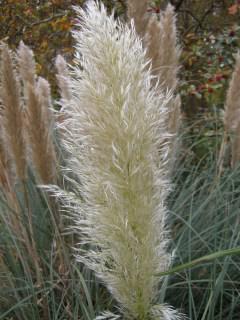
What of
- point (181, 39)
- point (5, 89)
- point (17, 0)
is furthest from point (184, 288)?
point (17, 0)

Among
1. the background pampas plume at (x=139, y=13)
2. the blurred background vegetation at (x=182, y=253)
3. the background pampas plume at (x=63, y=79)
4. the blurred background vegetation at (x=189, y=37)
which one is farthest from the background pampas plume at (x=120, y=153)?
the blurred background vegetation at (x=189, y=37)

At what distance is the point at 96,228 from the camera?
52.7 inches

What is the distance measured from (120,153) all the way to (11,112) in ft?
2.60

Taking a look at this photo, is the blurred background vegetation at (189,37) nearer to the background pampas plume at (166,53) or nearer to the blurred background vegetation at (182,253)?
the blurred background vegetation at (182,253)

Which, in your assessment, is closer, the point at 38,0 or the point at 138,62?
the point at 138,62

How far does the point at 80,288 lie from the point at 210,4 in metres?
4.37

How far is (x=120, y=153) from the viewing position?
4.01 feet

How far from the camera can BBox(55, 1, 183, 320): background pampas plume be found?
4.00ft

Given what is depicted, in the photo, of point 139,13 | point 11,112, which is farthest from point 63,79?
point 11,112

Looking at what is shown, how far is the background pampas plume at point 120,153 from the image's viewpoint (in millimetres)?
1220

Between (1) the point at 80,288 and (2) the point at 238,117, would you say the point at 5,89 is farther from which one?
(2) the point at 238,117

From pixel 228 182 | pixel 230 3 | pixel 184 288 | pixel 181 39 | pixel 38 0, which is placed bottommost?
pixel 184 288

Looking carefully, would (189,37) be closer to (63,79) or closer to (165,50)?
(63,79)

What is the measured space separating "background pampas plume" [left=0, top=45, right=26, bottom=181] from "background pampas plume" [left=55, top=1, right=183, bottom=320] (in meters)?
0.55
